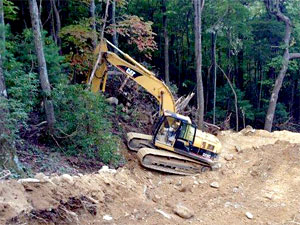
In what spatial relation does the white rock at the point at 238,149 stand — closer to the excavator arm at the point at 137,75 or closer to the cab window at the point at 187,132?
the cab window at the point at 187,132

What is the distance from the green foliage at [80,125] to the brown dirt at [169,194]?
0.95 m

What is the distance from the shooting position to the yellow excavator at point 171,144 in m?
10.3

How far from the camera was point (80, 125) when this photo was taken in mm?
9617

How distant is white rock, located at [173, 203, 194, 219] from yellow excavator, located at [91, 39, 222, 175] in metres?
2.60

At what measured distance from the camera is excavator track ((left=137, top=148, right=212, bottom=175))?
401 inches

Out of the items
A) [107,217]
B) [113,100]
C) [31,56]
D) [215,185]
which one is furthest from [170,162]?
[31,56]

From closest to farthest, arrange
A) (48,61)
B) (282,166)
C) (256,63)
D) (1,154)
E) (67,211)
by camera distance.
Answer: (67,211) < (1,154) < (48,61) < (282,166) < (256,63)

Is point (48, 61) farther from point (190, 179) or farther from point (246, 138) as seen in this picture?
point (246, 138)

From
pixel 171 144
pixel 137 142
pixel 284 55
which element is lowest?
pixel 137 142

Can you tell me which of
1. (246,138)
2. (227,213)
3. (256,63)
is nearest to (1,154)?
(227,213)

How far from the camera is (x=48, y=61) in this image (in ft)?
32.5

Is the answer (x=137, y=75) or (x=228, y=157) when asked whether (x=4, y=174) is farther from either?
(x=228, y=157)

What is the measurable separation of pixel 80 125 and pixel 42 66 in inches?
71.0

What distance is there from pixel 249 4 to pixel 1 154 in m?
16.7
